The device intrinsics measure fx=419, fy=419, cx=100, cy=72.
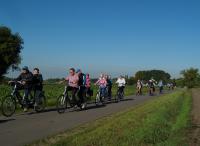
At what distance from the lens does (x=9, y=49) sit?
87.8m

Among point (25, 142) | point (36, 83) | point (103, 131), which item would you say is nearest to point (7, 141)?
point (25, 142)

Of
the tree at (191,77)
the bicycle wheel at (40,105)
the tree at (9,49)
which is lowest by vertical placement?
the bicycle wheel at (40,105)

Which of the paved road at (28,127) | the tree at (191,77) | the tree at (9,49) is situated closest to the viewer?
the paved road at (28,127)

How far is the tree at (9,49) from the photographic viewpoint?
8606cm

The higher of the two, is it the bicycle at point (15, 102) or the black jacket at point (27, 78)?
the black jacket at point (27, 78)

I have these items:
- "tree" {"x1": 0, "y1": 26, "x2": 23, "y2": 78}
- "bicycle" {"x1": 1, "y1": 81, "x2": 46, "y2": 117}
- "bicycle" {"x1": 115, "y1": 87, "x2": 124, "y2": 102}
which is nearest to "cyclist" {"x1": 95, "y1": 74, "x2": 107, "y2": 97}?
"bicycle" {"x1": 115, "y1": 87, "x2": 124, "y2": 102}

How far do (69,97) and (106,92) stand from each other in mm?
8441

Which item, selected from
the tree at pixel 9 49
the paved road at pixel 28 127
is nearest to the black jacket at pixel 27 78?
the paved road at pixel 28 127

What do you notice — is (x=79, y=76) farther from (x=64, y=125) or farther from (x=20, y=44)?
(x=20, y=44)

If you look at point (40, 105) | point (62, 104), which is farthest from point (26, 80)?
point (62, 104)

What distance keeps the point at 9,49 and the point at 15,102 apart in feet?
241

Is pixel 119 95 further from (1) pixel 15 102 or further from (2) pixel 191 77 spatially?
(2) pixel 191 77

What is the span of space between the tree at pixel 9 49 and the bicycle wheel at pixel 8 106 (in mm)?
71029

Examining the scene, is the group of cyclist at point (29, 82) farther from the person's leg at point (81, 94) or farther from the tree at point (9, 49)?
the tree at point (9, 49)
